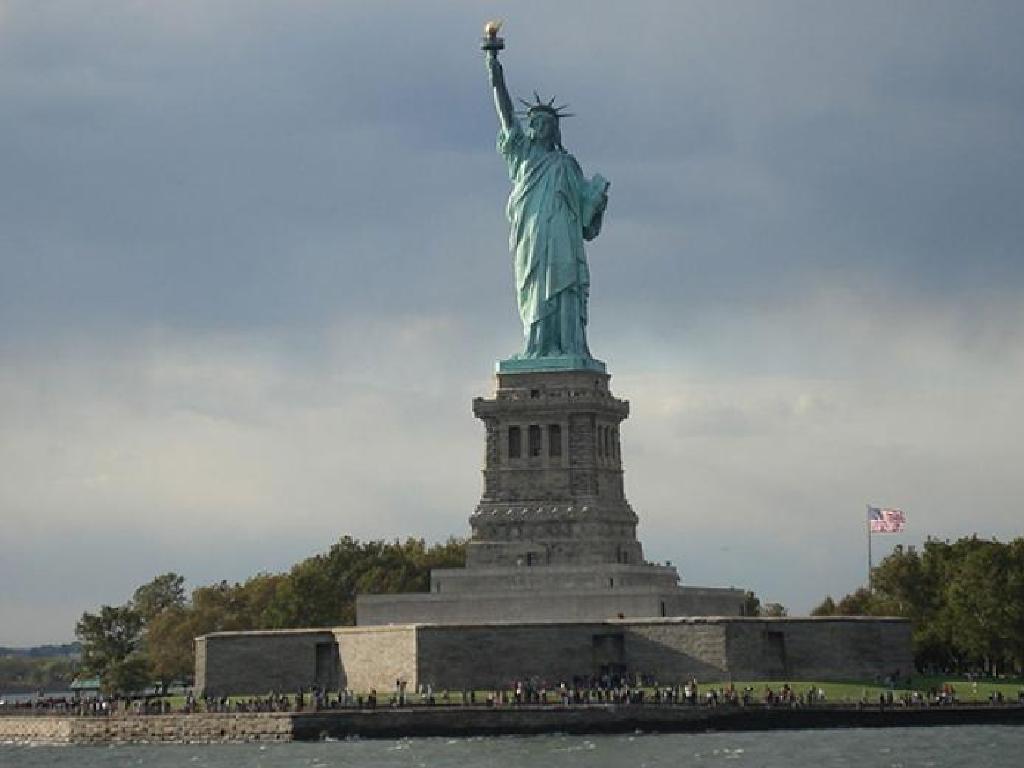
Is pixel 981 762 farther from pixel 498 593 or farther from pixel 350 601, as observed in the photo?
pixel 350 601

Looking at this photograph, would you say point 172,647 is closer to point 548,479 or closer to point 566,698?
point 548,479

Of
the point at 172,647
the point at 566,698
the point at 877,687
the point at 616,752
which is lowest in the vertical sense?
the point at 616,752

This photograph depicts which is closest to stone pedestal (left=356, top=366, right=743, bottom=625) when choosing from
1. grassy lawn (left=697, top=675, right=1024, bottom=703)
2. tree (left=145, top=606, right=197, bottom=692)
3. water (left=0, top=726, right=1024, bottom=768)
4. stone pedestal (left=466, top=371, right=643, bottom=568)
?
stone pedestal (left=466, top=371, right=643, bottom=568)

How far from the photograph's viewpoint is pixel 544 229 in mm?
88750

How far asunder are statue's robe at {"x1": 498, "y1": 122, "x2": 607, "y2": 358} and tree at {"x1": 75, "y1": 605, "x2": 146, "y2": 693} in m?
24.2

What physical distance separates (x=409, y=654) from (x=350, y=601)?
25133 millimetres

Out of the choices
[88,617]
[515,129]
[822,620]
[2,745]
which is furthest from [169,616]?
[822,620]

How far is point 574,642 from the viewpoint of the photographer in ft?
254

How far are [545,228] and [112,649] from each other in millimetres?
28864

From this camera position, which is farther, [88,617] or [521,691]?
[88,617]

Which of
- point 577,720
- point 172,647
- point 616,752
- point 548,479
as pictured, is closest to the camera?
point 616,752

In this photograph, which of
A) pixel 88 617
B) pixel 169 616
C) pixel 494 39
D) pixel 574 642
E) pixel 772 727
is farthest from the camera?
pixel 169 616

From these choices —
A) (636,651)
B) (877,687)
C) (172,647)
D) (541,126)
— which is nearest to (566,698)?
(636,651)

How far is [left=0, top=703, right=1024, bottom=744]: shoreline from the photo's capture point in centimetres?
7150
